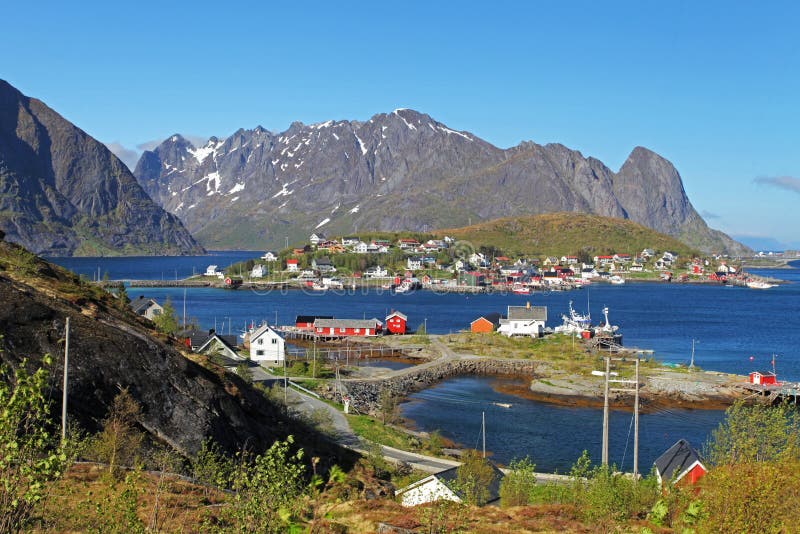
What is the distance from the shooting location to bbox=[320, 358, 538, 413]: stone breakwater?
3844cm

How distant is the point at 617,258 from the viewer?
17162 centimetres

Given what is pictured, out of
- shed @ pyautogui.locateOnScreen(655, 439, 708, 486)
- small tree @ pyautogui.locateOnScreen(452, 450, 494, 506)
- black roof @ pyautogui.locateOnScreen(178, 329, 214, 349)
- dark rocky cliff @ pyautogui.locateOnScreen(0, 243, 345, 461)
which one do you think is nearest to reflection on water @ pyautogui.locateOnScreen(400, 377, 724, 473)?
shed @ pyautogui.locateOnScreen(655, 439, 708, 486)

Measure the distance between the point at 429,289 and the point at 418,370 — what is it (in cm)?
8188

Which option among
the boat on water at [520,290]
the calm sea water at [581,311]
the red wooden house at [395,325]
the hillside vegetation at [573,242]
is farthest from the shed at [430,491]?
the hillside vegetation at [573,242]

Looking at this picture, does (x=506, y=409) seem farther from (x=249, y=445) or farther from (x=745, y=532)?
(x=745, y=532)

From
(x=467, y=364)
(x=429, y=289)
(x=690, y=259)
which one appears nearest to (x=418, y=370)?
(x=467, y=364)

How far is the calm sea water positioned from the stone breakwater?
1.41 meters

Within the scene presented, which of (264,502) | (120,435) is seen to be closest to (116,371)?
(120,435)

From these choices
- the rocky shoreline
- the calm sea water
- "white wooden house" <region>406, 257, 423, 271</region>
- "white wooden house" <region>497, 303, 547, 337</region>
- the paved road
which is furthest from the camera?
"white wooden house" <region>406, 257, 423, 271</region>

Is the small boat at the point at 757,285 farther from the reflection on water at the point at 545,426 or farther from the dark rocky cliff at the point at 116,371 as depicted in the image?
the dark rocky cliff at the point at 116,371

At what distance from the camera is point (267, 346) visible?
4794 centimetres

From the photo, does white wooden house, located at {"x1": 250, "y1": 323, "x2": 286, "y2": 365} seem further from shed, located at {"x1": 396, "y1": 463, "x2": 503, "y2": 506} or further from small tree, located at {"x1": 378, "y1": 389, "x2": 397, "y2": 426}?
shed, located at {"x1": 396, "y1": 463, "x2": 503, "y2": 506}

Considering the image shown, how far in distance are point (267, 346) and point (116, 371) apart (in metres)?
30.5

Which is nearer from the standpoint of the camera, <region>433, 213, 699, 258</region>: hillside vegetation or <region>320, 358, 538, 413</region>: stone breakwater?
<region>320, 358, 538, 413</region>: stone breakwater
